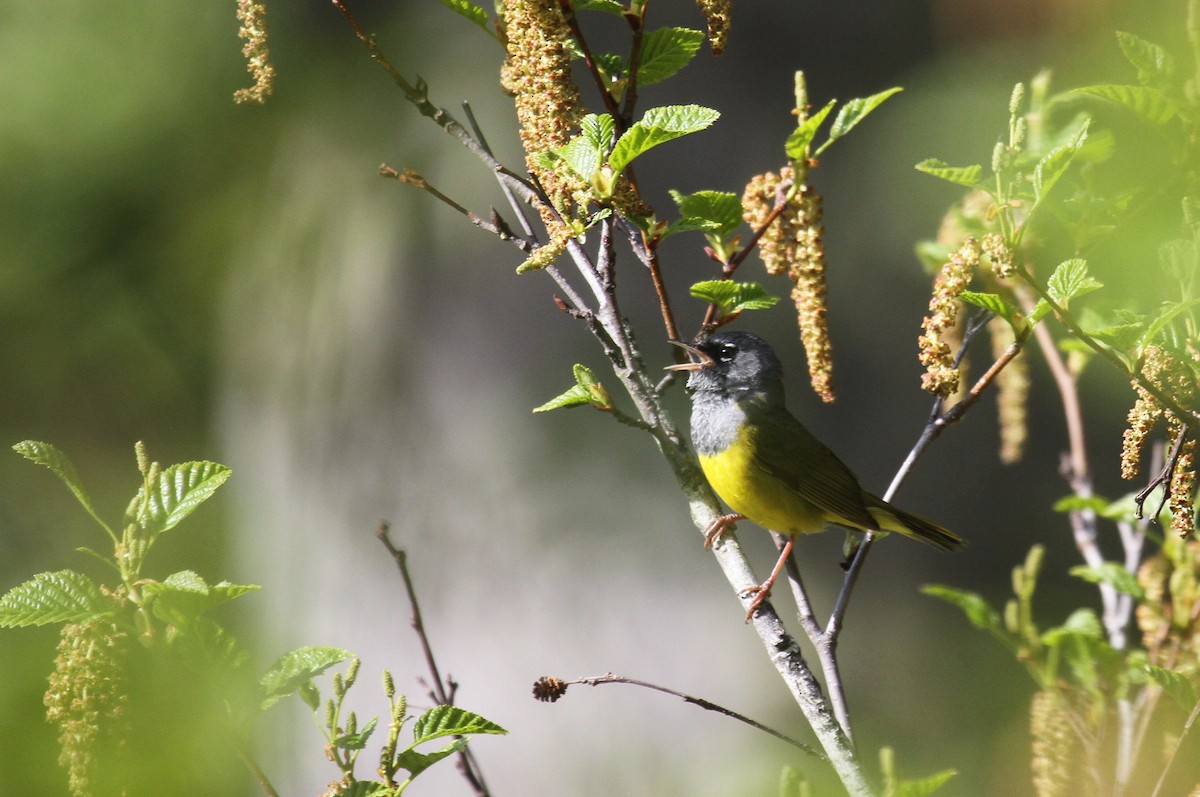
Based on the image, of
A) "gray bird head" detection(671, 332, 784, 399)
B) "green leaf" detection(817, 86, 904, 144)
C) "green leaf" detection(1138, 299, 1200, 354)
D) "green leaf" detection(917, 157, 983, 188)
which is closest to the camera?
"green leaf" detection(1138, 299, 1200, 354)

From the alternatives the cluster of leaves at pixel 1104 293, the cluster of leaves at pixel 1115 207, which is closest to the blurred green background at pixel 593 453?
the cluster of leaves at pixel 1104 293

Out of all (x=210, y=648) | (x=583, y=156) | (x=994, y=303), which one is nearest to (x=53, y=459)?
(x=210, y=648)

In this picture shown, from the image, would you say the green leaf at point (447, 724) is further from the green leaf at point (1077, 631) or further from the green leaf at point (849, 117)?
the green leaf at point (1077, 631)

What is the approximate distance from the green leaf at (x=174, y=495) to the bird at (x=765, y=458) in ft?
4.36

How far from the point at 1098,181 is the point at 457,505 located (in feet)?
8.67

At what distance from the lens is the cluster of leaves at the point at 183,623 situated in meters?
1.03

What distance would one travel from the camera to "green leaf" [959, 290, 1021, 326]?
1.15 meters

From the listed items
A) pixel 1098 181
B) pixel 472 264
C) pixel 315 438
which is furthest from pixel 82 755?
pixel 315 438

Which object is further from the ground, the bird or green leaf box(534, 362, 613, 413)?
green leaf box(534, 362, 613, 413)

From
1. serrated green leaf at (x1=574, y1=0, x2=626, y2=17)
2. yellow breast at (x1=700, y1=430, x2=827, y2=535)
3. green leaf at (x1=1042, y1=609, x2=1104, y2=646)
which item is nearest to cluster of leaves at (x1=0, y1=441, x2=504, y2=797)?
serrated green leaf at (x1=574, y1=0, x2=626, y2=17)

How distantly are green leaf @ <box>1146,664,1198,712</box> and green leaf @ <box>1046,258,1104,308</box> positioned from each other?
41 cm

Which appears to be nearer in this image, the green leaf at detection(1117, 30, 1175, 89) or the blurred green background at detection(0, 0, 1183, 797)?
the green leaf at detection(1117, 30, 1175, 89)

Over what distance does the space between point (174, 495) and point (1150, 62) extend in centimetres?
104

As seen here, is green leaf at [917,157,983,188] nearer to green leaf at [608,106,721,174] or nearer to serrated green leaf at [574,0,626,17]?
green leaf at [608,106,721,174]
